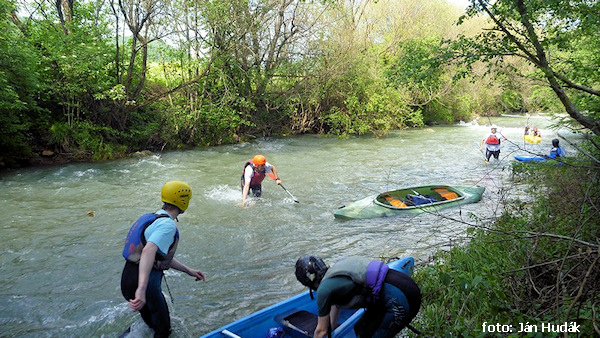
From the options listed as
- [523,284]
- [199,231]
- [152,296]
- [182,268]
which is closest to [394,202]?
[199,231]

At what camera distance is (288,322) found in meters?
3.88

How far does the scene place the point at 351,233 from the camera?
768 centimetres

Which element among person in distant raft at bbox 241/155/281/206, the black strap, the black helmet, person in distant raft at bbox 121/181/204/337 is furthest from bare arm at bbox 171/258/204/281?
person in distant raft at bbox 241/155/281/206

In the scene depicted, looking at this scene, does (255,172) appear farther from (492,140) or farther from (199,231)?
(492,140)

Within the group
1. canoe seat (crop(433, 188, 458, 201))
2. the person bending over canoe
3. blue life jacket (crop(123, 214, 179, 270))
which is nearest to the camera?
the person bending over canoe

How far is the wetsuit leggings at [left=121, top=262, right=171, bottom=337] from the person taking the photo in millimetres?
3234

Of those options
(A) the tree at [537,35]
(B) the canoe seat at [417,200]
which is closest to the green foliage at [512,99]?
(A) the tree at [537,35]

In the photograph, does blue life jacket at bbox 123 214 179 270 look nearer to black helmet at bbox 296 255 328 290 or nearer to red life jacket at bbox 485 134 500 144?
black helmet at bbox 296 255 328 290

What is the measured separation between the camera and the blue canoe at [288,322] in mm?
3629

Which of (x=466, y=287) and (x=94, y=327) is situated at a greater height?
(x=466, y=287)

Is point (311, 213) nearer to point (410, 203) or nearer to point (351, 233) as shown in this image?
point (351, 233)

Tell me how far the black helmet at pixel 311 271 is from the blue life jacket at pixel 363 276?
0.24 m

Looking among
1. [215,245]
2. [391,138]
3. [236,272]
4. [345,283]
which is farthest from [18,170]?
[391,138]

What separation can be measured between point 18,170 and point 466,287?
13617 mm
